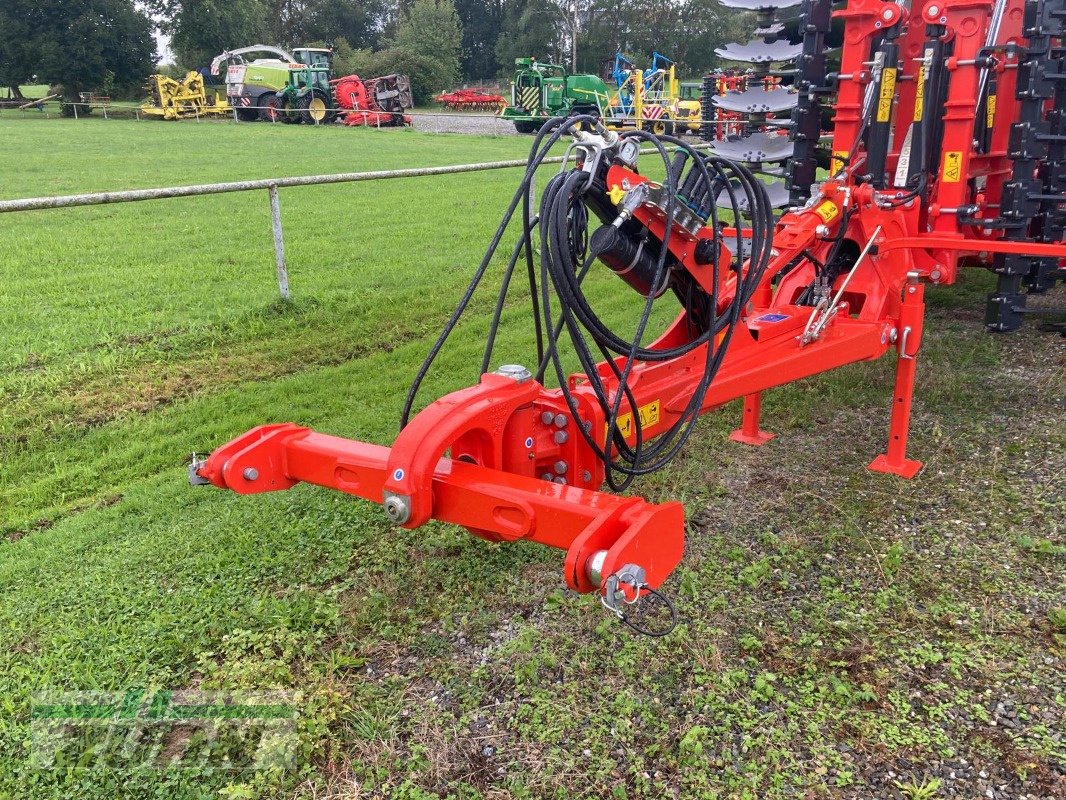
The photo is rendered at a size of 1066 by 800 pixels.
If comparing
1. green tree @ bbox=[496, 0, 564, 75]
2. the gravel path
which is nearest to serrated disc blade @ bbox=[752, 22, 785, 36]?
the gravel path

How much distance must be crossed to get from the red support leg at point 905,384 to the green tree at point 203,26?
5675 cm

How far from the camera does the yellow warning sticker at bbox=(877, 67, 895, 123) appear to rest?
5098 mm

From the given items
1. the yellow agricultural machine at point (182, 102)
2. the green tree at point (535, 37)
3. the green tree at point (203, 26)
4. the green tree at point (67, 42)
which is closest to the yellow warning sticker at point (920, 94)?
the yellow agricultural machine at point (182, 102)

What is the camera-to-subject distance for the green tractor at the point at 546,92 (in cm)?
3284

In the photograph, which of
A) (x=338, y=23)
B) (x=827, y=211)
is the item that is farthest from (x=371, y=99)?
(x=338, y=23)

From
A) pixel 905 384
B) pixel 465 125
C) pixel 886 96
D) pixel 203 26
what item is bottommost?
pixel 905 384

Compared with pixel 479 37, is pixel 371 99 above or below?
below

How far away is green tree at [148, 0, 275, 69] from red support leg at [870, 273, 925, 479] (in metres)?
56.8

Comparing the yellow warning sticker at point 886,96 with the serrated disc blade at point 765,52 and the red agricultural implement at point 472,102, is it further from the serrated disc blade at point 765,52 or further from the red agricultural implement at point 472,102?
the red agricultural implement at point 472,102

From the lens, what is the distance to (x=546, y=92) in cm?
3288

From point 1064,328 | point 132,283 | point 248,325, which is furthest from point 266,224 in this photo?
point 1064,328

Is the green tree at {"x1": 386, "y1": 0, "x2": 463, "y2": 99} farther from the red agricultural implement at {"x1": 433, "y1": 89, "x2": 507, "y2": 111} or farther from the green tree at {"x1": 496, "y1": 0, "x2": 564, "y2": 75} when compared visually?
the green tree at {"x1": 496, "y1": 0, "x2": 564, "y2": 75}

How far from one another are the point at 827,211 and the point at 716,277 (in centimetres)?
184
